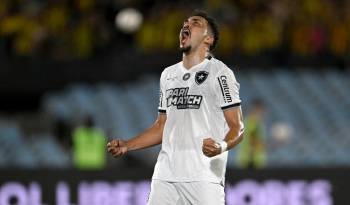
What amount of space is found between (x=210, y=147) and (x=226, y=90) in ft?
1.82

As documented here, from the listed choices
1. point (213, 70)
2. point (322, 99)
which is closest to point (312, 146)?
point (322, 99)

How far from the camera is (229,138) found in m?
5.66

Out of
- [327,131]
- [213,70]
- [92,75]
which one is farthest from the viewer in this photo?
[92,75]

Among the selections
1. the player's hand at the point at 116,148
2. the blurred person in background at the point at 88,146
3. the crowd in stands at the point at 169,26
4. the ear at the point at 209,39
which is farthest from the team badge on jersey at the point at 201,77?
the crowd in stands at the point at 169,26

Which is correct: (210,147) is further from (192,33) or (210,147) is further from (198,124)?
(192,33)

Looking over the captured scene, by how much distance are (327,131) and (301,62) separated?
2201 mm

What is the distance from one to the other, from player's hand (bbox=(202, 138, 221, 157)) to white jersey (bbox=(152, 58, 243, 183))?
44cm

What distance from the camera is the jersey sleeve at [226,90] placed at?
19.1ft

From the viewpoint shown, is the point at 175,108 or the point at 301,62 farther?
the point at 301,62

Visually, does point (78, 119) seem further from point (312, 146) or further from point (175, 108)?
point (175, 108)

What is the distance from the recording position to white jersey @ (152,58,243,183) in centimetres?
588

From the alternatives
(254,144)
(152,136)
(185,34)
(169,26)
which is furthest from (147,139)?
(169,26)

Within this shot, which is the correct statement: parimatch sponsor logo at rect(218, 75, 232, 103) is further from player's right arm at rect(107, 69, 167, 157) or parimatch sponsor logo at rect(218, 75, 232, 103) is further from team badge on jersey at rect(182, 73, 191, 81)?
player's right arm at rect(107, 69, 167, 157)

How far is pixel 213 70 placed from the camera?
5.97m
